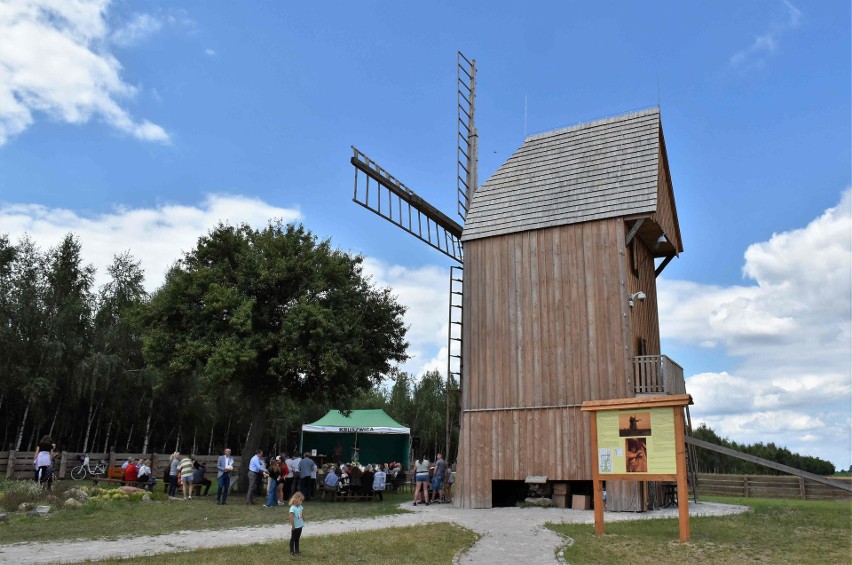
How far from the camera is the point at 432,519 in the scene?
15.6m

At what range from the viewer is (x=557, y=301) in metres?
19.6

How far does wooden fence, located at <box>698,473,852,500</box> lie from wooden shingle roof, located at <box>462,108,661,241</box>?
49.1 feet

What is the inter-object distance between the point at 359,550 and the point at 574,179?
43.8 feet

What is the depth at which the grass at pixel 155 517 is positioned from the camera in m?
12.8

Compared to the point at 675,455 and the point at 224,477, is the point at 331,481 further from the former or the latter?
the point at 675,455

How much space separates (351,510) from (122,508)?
5.88m

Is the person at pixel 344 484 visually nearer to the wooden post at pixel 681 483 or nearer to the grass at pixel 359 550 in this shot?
the grass at pixel 359 550

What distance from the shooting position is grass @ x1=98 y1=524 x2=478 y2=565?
9.77 metres

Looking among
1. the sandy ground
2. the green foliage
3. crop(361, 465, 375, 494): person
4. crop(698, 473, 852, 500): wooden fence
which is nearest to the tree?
crop(361, 465, 375, 494): person

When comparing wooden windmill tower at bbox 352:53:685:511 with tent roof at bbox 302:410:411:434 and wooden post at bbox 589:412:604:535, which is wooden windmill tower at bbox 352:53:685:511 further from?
tent roof at bbox 302:410:411:434

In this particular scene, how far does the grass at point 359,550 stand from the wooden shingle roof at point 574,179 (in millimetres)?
10323

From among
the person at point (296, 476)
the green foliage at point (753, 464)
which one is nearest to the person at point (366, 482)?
the person at point (296, 476)

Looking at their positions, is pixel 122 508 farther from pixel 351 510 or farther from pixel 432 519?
pixel 432 519

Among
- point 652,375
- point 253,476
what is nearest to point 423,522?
point 253,476
